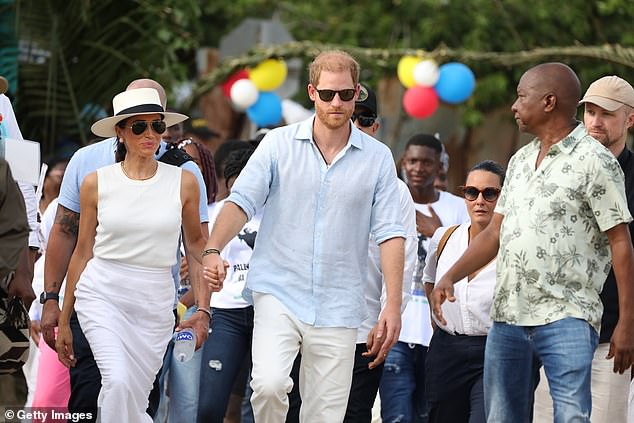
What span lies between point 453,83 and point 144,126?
319 inches

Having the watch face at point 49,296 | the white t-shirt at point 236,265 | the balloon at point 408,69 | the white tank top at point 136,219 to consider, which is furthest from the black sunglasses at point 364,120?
the balloon at point 408,69

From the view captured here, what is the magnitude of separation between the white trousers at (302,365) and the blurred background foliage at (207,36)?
739 cm

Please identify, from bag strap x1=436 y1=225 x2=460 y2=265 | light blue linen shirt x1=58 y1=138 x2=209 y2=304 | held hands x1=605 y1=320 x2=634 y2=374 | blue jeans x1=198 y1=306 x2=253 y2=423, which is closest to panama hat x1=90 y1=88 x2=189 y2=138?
light blue linen shirt x1=58 y1=138 x2=209 y2=304

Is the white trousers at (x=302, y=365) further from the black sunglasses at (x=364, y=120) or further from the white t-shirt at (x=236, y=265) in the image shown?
the black sunglasses at (x=364, y=120)

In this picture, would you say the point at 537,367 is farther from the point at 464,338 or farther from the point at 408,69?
the point at 408,69

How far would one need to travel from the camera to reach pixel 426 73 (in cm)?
1458

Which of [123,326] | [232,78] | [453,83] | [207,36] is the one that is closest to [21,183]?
[123,326]

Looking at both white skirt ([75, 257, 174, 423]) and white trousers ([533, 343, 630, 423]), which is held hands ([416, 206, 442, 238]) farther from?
white skirt ([75, 257, 174, 423])

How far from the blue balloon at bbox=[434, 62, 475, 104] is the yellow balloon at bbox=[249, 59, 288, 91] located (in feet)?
6.26

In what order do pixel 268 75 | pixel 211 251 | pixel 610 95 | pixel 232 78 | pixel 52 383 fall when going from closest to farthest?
pixel 211 251 < pixel 610 95 < pixel 52 383 < pixel 268 75 < pixel 232 78

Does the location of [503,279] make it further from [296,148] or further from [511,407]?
[296,148]

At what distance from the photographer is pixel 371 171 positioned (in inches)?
269

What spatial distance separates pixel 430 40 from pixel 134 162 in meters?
12.3

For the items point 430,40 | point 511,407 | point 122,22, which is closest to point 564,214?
point 511,407
